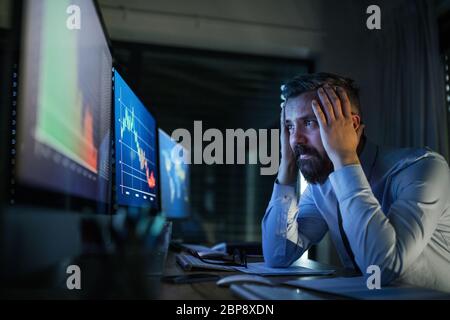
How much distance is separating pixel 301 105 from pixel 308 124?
5cm

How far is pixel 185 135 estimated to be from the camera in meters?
2.39

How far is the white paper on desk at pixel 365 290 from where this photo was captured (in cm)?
63

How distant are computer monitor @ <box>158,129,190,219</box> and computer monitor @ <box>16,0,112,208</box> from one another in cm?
75

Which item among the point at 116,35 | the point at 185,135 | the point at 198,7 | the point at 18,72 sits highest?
the point at 198,7

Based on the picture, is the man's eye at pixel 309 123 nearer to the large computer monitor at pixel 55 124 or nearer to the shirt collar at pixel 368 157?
the shirt collar at pixel 368 157

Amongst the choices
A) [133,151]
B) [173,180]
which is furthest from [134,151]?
[173,180]

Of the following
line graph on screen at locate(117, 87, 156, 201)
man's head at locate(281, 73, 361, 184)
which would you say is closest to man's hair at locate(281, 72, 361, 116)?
man's head at locate(281, 73, 361, 184)

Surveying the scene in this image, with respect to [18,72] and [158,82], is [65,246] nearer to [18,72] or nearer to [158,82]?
[18,72]

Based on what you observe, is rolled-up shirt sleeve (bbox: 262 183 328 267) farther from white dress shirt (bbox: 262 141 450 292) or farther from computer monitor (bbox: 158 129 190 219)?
computer monitor (bbox: 158 129 190 219)

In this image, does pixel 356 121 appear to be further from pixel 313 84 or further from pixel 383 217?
pixel 383 217

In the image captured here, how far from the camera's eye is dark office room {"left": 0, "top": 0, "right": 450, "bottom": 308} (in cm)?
52

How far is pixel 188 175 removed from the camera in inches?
87.6
